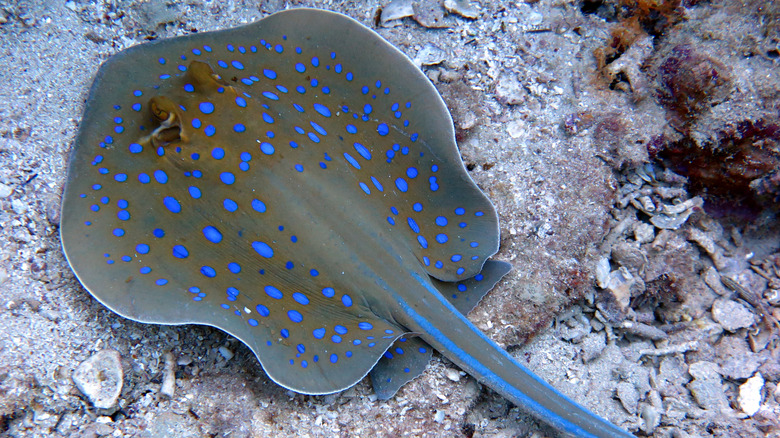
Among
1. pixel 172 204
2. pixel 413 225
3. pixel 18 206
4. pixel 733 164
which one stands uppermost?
pixel 733 164

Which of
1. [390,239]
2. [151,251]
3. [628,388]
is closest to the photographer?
[151,251]

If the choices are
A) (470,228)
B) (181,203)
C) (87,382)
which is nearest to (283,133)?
(181,203)

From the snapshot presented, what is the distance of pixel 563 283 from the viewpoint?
3.77 m

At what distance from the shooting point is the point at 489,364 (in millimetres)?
3107

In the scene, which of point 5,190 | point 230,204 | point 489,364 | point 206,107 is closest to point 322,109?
point 206,107

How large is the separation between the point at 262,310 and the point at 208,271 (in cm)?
49

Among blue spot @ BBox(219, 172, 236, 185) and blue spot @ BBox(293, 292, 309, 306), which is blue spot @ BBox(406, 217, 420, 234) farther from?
blue spot @ BBox(219, 172, 236, 185)

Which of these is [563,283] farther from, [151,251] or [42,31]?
[42,31]

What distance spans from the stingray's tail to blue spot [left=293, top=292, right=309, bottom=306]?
0.74 metres

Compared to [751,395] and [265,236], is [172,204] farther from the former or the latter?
[751,395]

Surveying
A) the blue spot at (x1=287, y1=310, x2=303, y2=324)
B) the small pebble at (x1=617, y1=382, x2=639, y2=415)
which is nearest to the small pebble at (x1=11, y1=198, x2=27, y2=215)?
the blue spot at (x1=287, y1=310, x2=303, y2=324)

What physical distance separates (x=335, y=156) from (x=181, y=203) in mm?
1199

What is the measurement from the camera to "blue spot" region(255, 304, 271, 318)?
9.90 feet

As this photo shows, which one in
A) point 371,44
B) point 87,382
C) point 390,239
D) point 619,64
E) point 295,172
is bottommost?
point 87,382
